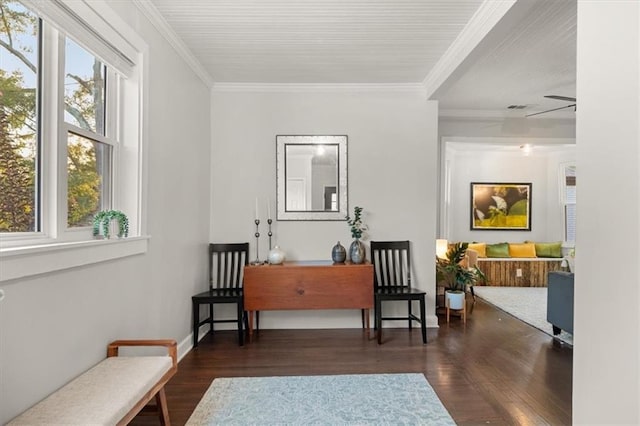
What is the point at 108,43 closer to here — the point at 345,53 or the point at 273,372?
the point at 345,53

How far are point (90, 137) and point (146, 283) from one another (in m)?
0.97

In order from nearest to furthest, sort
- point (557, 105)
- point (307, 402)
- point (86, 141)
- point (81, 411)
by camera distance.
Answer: point (81, 411) < point (86, 141) < point (307, 402) < point (557, 105)

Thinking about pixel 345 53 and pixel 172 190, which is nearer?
pixel 172 190

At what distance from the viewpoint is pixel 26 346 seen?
1.33 m

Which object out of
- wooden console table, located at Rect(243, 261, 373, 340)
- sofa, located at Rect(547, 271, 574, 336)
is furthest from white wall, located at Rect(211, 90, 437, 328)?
sofa, located at Rect(547, 271, 574, 336)

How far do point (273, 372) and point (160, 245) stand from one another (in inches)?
49.3

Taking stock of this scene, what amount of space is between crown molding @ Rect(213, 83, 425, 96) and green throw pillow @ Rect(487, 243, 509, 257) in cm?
371

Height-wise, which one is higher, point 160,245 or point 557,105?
point 557,105

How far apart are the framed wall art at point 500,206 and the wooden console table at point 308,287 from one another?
420 centimetres

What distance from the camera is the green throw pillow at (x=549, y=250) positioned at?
599cm

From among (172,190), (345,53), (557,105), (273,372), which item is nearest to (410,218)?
(345,53)

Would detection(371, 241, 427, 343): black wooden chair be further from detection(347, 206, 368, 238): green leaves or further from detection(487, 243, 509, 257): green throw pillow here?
detection(487, 243, 509, 257): green throw pillow

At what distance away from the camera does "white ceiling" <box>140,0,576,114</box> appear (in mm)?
2232

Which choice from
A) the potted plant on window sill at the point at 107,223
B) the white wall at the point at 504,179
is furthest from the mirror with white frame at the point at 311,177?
the white wall at the point at 504,179
